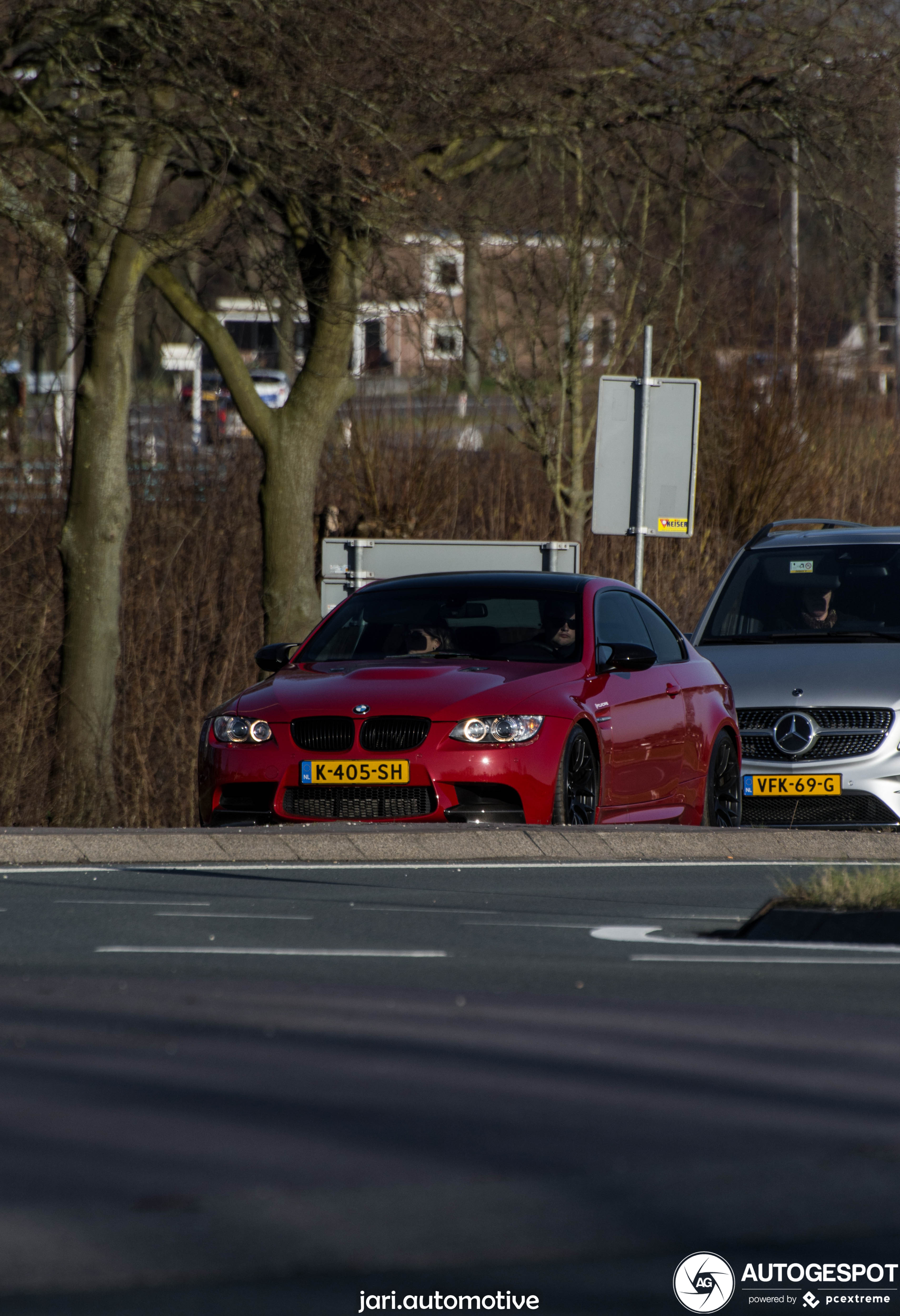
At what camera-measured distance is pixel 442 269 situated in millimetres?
21703

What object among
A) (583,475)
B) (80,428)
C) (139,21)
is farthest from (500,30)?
(583,475)

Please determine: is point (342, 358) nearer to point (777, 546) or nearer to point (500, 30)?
point (500, 30)

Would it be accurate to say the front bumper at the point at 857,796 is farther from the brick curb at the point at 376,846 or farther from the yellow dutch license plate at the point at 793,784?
the brick curb at the point at 376,846

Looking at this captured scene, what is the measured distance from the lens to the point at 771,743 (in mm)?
13039

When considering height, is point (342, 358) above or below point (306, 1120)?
above

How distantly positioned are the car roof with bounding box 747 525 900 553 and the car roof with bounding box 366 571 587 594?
184 centimetres

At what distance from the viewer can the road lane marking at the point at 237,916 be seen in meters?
9.02

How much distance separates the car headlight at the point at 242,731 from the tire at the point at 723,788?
110 inches

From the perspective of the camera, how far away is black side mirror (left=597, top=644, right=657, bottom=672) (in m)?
12.2

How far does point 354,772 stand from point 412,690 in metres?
0.55

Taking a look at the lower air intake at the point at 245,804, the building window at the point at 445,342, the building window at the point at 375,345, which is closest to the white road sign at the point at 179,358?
the building window at the point at 375,345

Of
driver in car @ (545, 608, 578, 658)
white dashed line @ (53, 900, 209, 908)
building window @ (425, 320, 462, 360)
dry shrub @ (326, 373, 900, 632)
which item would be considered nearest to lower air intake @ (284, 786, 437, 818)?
driver in car @ (545, 608, 578, 658)

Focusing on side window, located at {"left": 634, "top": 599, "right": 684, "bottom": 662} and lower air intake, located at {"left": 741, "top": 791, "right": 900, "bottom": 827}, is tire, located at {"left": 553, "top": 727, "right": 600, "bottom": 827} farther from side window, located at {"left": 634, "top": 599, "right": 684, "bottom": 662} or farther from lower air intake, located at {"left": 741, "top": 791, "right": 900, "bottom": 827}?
lower air intake, located at {"left": 741, "top": 791, "right": 900, "bottom": 827}

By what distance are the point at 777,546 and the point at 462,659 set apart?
3.26 m
